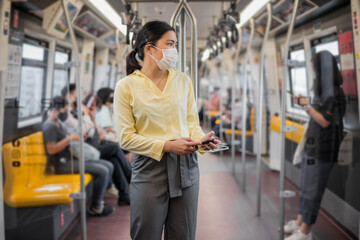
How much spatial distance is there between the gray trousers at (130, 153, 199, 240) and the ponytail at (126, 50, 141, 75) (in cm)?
42

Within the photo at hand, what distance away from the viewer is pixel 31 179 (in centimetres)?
305

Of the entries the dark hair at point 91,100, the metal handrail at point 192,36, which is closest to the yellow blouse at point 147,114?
the metal handrail at point 192,36

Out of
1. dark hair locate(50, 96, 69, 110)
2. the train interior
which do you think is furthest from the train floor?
dark hair locate(50, 96, 69, 110)

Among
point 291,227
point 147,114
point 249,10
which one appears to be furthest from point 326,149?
point 147,114

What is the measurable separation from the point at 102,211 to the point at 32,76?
152 cm

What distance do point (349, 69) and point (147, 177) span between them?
2.14 m

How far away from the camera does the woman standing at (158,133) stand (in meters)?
1.58

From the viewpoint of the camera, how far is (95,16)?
2443 mm

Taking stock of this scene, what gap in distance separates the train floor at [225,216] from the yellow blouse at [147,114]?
0.39 m

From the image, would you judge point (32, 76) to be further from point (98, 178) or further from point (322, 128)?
point (322, 128)

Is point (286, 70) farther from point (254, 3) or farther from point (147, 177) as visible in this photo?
point (147, 177)

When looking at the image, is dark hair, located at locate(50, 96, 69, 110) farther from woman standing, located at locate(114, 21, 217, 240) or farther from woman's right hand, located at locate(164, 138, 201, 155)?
woman's right hand, located at locate(164, 138, 201, 155)

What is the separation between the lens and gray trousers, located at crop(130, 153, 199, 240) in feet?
5.32

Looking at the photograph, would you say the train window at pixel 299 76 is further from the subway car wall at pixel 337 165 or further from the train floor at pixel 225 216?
the train floor at pixel 225 216
